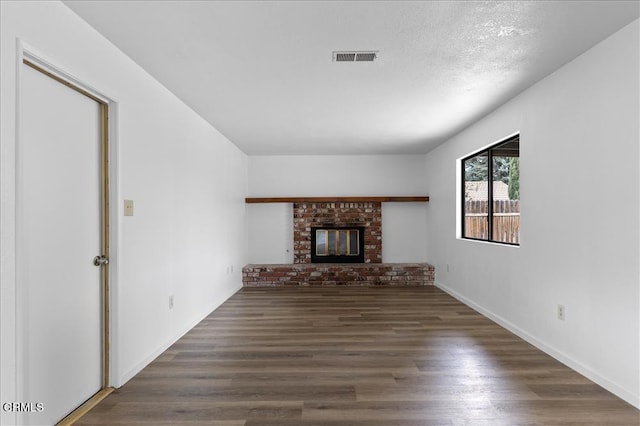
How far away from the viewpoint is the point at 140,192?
2762 millimetres

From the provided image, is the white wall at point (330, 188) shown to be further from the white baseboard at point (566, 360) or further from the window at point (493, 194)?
the white baseboard at point (566, 360)

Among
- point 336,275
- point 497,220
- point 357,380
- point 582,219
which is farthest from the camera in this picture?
point 336,275

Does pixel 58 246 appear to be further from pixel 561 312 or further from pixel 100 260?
pixel 561 312

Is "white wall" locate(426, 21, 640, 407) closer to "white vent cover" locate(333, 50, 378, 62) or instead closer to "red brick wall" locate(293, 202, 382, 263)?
"white vent cover" locate(333, 50, 378, 62)

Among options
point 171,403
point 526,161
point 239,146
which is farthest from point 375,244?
point 171,403

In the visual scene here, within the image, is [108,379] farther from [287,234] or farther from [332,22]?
[287,234]

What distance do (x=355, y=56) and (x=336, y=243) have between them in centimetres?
445

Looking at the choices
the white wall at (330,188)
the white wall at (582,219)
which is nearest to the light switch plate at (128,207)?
the white wall at (582,219)

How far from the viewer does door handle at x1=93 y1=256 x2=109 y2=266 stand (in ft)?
7.72

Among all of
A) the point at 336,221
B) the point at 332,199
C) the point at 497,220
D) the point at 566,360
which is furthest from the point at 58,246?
the point at 336,221

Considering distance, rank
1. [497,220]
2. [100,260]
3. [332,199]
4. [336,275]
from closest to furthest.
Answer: [100,260] < [497,220] < [336,275] < [332,199]

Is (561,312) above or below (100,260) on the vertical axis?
below

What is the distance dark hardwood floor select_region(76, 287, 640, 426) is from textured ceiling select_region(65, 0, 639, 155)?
2.32 meters

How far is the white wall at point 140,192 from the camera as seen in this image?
1637 mm
